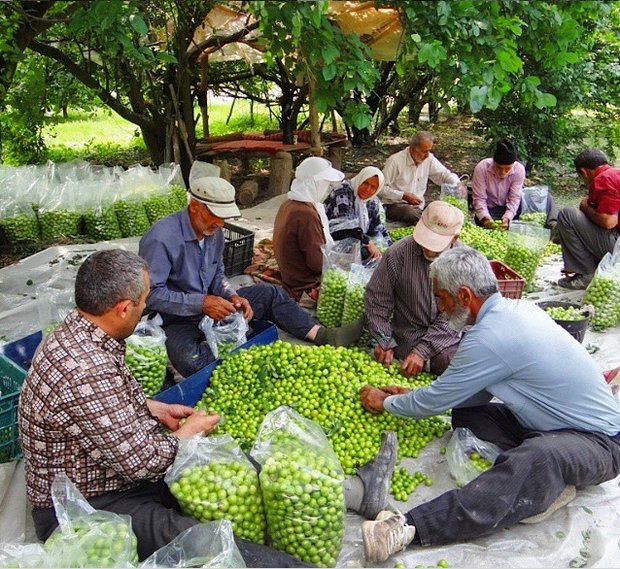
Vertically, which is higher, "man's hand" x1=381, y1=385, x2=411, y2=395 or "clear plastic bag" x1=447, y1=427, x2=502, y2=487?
"man's hand" x1=381, y1=385, x2=411, y2=395

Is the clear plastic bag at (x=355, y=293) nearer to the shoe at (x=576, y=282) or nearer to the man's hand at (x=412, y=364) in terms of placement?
the man's hand at (x=412, y=364)

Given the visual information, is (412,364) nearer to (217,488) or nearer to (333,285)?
(333,285)

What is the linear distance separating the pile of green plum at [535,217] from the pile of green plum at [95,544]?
5715 millimetres

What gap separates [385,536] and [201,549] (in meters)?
0.81

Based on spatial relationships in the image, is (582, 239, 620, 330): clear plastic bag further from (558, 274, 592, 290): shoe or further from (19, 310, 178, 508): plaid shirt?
(19, 310, 178, 508): plaid shirt

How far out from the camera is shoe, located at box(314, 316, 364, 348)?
461cm

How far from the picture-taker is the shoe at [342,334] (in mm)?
4613

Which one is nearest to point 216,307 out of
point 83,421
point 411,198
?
point 83,421

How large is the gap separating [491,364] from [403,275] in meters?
1.28

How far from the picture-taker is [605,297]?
497cm

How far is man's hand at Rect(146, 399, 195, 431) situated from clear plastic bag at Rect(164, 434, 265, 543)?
18.9 inches

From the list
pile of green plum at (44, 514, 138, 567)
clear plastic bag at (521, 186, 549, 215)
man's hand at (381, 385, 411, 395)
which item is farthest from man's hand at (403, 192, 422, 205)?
pile of green plum at (44, 514, 138, 567)

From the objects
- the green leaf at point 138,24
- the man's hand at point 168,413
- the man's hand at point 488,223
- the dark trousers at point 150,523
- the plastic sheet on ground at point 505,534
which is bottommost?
the plastic sheet on ground at point 505,534

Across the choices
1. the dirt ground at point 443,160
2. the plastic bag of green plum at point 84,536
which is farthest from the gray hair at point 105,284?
the dirt ground at point 443,160
